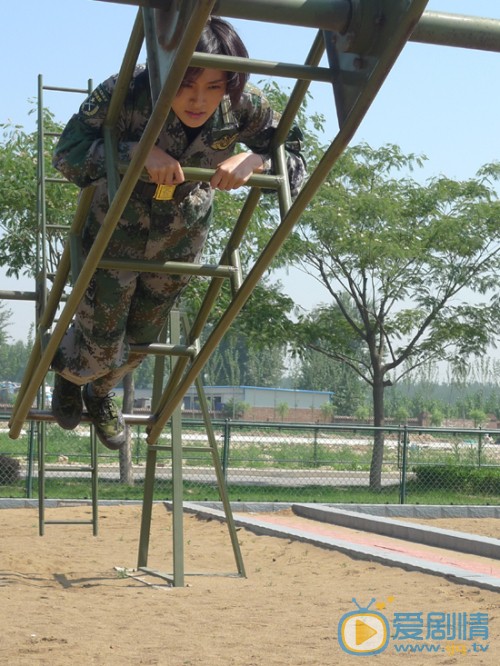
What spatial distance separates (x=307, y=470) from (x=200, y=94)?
1542cm

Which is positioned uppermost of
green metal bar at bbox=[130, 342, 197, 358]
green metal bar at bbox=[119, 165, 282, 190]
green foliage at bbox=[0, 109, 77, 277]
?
green foliage at bbox=[0, 109, 77, 277]

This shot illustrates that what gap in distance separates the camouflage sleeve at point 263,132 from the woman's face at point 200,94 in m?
0.38

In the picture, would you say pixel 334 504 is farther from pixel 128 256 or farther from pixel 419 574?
pixel 128 256

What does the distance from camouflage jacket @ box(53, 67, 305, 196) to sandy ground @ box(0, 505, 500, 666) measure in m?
2.30

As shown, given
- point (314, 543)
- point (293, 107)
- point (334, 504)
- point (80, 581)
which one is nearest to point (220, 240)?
point (334, 504)

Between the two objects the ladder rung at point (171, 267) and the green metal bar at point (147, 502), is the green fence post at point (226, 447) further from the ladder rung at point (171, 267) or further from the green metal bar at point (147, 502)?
the ladder rung at point (171, 267)

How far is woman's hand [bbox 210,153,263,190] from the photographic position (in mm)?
2852

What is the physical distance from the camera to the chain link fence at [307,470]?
14.2m

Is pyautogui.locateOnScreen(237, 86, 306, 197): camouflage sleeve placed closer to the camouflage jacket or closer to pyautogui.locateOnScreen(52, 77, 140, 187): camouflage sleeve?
the camouflage jacket

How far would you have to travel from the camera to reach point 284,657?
176 inches

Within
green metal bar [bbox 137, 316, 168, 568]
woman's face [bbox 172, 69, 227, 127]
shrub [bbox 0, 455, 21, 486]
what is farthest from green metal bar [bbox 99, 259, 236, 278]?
shrub [bbox 0, 455, 21, 486]

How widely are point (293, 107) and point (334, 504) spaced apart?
10330 mm

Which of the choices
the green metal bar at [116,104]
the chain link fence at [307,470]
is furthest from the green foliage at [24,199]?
the green metal bar at [116,104]

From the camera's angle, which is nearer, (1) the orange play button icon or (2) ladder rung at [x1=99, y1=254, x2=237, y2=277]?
(2) ladder rung at [x1=99, y1=254, x2=237, y2=277]
